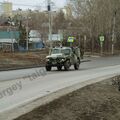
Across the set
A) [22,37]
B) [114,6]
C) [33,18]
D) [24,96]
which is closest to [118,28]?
[114,6]

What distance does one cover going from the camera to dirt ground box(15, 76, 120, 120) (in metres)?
8.31

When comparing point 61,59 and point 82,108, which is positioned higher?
point 82,108

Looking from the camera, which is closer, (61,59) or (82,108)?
(82,108)

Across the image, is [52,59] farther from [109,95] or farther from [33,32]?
[33,32]

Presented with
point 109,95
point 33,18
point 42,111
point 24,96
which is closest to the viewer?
point 42,111

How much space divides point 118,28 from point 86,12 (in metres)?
9.31

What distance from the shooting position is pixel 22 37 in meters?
83.9

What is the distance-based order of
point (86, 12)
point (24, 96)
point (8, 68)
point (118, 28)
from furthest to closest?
point (118, 28), point (86, 12), point (8, 68), point (24, 96)

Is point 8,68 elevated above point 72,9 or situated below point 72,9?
below

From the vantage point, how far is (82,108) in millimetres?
9336

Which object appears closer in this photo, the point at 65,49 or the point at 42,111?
→ the point at 42,111

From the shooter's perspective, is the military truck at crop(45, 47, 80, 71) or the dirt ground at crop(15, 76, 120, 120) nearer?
the dirt ground at crop(15, 76, 120, 120)

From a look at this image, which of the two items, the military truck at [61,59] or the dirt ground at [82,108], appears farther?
the military truck at [61,59]

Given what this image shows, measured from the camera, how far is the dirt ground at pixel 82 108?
831 centimetres
